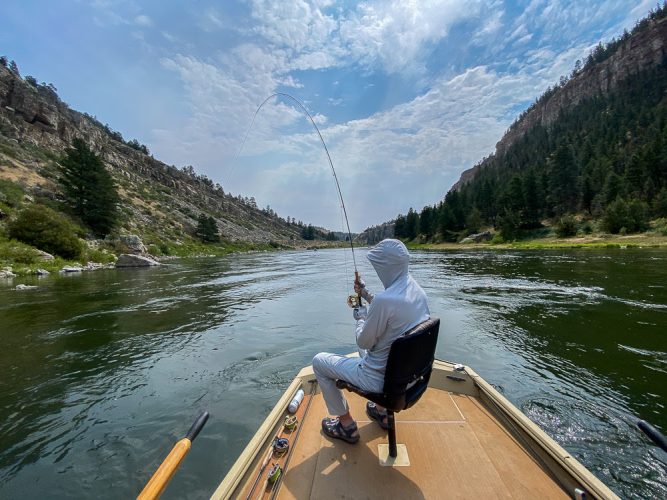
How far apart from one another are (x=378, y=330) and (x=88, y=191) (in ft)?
199

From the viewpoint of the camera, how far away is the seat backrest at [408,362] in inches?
118

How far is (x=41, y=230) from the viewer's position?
103 ft

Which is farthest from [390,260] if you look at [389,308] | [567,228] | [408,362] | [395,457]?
[567,228]

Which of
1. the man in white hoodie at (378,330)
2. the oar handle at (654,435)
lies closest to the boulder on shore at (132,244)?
the man in white hoodie at (378,330)

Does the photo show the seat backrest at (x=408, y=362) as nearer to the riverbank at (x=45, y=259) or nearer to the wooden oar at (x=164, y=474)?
the wooden oar at (x=164, y=474)

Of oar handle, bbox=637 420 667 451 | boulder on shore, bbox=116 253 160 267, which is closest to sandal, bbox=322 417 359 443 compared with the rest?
oar handle, bbox=637 420 667 451

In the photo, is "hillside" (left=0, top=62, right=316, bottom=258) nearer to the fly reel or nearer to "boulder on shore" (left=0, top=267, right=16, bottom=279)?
"boulder on shore" (left=0, top=267, right=16, bottom=279)

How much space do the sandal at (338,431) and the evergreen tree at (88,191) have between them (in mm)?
58310

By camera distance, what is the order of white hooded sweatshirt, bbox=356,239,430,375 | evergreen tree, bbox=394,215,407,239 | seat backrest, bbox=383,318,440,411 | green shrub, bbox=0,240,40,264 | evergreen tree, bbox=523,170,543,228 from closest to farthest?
seat backrest, bbox=383,318,440,411 → white hooded sweatshirt, bbox=356,239,430,375 → green shrub, bbox=0,240,40,264 → evergreen tree, bbox=523,170,543,228 → evergreen tree, bbox=394,215,407,239

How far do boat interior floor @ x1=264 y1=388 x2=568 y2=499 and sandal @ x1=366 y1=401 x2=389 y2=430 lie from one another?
0.07 meters

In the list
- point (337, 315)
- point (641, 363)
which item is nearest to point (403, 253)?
point (641, 363)

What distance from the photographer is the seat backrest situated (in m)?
2.99

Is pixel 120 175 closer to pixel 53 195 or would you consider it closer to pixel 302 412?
pixel 53 195

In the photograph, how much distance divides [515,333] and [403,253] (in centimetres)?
942
